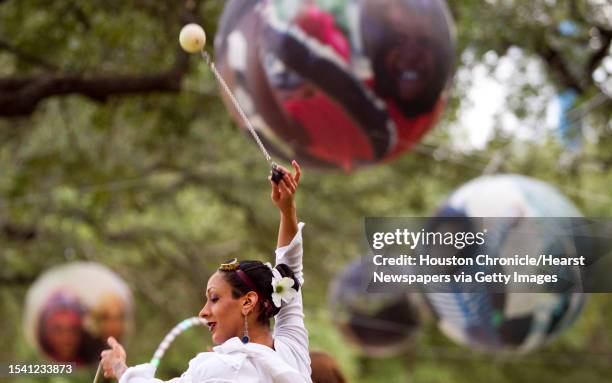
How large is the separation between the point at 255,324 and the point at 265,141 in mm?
3013

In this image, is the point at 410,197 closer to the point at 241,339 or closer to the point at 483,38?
the point at 483,38

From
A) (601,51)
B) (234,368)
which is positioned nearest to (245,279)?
(234,368)

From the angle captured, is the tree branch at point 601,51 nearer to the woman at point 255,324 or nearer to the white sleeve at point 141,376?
the woman at point 255,324

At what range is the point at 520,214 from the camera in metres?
6.12

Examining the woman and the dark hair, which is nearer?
the woman

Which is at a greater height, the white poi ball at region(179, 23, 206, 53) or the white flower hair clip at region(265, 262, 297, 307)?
the white poi ball at region(179, 23, 206, 53)

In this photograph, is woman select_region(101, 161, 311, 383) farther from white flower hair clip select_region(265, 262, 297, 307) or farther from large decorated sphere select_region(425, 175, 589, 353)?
large decorated sphere select_region(425, 175, 589, 353)

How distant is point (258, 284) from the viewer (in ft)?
9.28

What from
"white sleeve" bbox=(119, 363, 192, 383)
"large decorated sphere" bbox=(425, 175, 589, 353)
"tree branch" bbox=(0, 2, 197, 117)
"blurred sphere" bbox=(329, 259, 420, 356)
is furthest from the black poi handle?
"blurred sphere" bbox=(329, 259, 420, 356)

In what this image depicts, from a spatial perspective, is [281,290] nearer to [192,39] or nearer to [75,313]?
[192,39]

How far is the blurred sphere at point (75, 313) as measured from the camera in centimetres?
879

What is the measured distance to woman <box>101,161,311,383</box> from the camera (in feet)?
8.72

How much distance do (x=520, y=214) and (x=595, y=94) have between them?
2.93 metres

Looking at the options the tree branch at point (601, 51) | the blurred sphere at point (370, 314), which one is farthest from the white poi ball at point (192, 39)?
the blurred sphere at point (370, 314)
